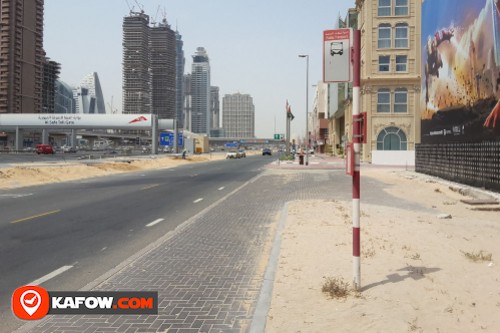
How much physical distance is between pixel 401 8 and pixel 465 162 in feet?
114

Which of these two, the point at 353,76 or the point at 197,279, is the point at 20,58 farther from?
the point at 353,76

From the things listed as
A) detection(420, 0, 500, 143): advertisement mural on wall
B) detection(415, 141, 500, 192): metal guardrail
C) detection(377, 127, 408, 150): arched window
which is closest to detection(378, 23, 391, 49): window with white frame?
detection(377, 127, 408, 150): arched window


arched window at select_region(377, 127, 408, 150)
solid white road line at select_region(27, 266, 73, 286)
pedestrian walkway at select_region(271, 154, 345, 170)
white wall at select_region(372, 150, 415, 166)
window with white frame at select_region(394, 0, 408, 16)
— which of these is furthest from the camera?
arched window at select_region(377, 127, 408, 150)

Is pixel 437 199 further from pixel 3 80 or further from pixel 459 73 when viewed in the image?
pixel 3 80

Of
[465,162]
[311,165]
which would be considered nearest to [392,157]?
[311,165]

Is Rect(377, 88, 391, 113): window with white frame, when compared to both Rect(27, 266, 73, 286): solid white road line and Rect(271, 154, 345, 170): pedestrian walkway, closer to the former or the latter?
Rect(271, 154, 345, 170): pedestrian walkway

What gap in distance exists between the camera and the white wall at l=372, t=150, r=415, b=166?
164 feet

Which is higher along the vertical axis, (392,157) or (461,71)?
(461,71)

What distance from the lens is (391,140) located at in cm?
5288

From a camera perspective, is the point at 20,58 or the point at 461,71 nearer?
the point at 461,71

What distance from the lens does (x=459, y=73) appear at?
81.6ft

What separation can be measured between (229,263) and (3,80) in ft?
618

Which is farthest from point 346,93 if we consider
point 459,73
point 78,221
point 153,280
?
point 153,280

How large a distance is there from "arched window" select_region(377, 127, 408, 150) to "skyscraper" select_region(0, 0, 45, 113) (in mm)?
158199
